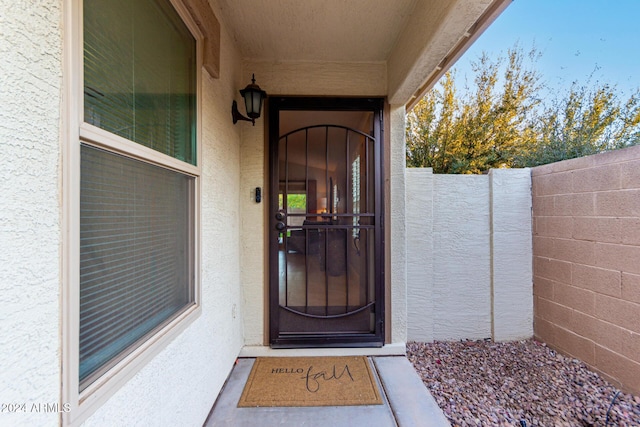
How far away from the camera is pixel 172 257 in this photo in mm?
1311

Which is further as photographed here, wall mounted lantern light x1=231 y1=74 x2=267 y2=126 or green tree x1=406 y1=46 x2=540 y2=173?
green tree x1=406 y1=46 x2=540 y2=173

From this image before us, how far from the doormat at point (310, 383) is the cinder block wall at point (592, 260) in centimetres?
198

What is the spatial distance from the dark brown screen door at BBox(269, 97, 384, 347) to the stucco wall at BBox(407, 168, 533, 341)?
2.37 feet

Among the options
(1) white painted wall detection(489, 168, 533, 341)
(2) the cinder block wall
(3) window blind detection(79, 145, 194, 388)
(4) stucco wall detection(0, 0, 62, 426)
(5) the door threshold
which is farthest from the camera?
(1) white painted wall detection(489, 168, 533, 341)

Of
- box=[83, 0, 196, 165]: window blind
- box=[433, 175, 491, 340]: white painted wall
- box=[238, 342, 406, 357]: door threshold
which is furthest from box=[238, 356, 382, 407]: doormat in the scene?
box=[83, 0, 196, 165]: window blind

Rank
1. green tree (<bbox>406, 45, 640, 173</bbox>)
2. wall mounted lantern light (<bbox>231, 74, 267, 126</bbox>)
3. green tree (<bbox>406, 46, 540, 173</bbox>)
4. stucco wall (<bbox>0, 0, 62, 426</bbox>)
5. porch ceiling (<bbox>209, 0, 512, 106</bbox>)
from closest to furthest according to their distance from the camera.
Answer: stucco wall (<bbox>0, 0, 62, 426</bbox>)
porch ceiling (<bbox>209, 0, 512, 106</bbox>)
wall mounted lantern light (<bbox>231, 74, 267, 126</bbox>)
green tree (<bbox>406, 45, 640, 173</bbox>)
green tree (<bbox>406, 46, 540, 173</bbox>)

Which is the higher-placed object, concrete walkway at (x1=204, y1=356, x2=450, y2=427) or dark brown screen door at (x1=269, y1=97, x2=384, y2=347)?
dark brown screen door at (x1=269, y1=97, x2=384, y2=347)

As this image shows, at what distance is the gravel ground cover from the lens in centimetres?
174

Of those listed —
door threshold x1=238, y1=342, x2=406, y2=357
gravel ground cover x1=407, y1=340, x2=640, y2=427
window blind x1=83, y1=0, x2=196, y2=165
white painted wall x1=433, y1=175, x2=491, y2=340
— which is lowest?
gravel ground cover x1=407, y1=340, x2=640, y2=427

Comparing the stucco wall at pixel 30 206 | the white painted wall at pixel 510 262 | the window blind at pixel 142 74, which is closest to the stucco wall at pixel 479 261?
the white painted wall at pixel 510 262

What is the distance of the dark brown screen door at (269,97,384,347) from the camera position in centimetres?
242

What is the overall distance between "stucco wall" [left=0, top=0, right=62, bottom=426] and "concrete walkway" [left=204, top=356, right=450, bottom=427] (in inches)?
48.7

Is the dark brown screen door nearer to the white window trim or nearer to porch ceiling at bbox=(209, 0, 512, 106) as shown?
porch ceiling at bbox=(209, 0, 512, 106)

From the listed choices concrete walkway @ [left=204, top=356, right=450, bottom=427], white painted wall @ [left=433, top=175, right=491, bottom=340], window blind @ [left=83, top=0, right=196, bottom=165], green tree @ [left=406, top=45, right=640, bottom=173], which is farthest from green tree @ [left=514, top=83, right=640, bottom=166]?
window blind @ [left=83, top=0, right=196, bottom=165]
